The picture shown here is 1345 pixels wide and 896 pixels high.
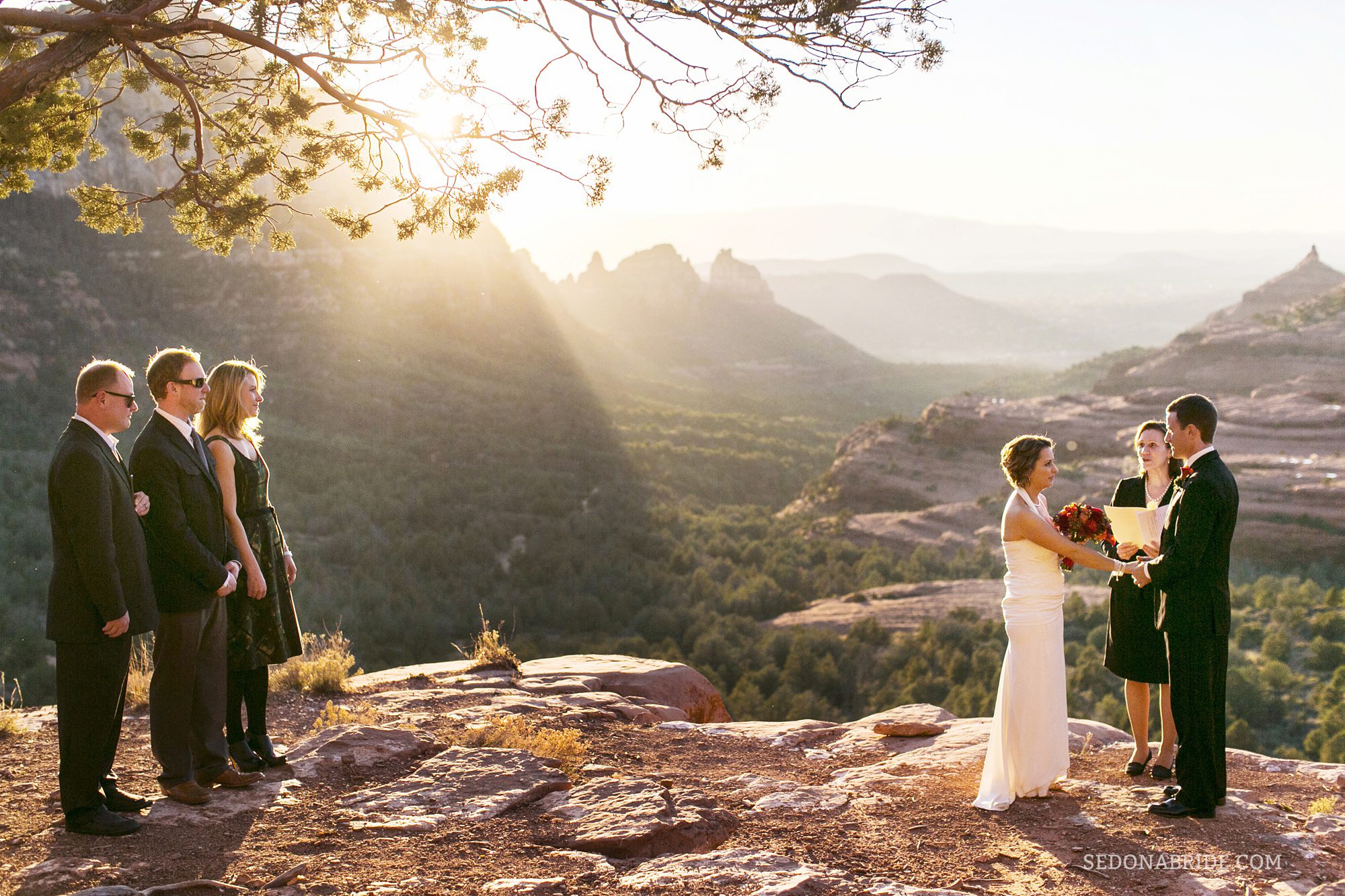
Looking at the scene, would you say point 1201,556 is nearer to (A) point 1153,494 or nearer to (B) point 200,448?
(A) point 1153,494

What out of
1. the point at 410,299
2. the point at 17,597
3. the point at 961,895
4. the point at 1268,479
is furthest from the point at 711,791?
the point at 410,299

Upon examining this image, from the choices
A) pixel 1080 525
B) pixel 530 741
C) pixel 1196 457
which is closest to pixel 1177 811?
pixel 1080 525

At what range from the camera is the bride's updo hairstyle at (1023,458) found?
14.9ft

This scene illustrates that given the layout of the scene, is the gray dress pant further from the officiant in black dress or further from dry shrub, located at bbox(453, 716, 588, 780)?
the officiant in black dress

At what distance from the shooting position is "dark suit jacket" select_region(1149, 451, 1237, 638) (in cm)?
436

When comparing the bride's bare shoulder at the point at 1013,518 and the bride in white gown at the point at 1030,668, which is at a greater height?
the bride's bare shoulder at the point at 1013,518

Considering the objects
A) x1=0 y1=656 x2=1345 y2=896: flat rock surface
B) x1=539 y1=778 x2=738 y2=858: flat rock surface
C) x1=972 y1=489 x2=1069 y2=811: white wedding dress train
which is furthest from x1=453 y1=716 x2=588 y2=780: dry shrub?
x1=972 y1=489 x2=1069 y2=811: white wedding dress train

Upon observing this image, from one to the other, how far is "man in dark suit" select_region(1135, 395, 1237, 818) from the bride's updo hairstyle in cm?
60

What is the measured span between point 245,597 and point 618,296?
93.5m

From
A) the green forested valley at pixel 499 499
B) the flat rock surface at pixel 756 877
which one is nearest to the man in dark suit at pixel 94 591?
the flat rock surface at pixel 756 877

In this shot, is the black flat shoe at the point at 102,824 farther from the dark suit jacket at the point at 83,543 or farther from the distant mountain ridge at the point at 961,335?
the distant mountain ridge at the point at 961,335

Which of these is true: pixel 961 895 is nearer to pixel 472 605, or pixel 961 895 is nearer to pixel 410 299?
pixel 472 605

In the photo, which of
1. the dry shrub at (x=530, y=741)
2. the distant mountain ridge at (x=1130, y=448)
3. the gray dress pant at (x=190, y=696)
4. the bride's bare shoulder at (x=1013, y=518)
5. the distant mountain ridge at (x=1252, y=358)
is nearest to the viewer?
the gray dress pant at (x=190, y=696)

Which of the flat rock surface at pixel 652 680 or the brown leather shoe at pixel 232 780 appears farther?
the flat rock surface at pixel 652 680
